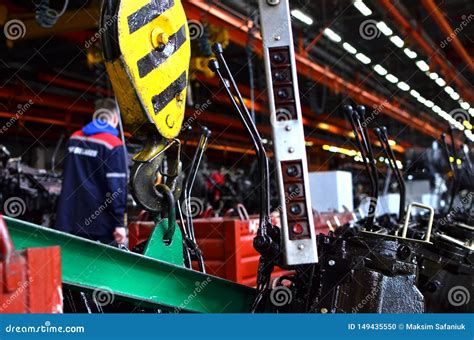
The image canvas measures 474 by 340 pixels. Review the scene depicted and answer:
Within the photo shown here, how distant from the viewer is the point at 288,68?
2260 millimetres

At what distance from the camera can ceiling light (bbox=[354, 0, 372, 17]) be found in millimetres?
7212

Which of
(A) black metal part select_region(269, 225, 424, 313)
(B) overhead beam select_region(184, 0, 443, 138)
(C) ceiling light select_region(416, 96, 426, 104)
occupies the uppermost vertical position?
(C) ceiling light select_region(416, 96, 426, 104)

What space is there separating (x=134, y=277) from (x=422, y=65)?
9.10m

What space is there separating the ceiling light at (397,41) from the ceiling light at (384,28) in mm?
339

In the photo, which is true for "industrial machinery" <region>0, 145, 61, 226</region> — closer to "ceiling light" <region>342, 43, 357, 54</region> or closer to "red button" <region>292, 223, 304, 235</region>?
"red button" <region>292, 223, 304, 235</region>

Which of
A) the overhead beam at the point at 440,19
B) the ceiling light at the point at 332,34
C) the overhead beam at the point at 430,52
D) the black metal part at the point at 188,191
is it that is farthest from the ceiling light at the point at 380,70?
the black metal part at the point at 188,191

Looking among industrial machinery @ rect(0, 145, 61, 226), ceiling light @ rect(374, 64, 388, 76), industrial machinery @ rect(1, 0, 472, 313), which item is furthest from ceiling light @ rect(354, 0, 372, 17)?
industrial machinery @ rect(1, 0, 472, 313)

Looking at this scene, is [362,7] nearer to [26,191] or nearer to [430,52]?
[430,52]

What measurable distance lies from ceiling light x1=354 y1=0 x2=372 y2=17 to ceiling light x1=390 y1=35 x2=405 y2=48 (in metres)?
1.29

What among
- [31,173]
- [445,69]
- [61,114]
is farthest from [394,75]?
[31,173]

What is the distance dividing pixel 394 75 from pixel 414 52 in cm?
144

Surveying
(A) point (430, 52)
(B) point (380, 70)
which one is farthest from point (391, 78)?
(A) point (430, 52)

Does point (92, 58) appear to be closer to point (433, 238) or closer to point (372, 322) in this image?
point (433, 238)

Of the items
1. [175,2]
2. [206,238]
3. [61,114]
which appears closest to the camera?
[175,2]
